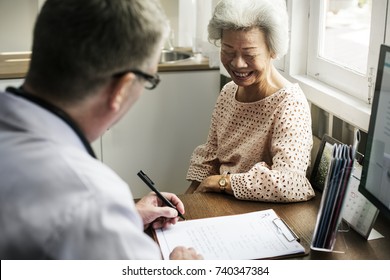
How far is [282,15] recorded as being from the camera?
5.86 ft

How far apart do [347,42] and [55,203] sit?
5.18 ft

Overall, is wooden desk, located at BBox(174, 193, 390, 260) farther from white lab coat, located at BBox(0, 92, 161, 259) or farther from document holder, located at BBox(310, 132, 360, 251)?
white lab coat, located at BBox(0, 92, 161, 259)

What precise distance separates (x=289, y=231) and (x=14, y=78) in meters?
1.74

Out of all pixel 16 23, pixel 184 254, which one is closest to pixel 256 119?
pixel 184 254

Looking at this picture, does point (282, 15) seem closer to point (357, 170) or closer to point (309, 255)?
point (357, 170)

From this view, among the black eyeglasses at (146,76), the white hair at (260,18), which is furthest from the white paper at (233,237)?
the white hair at (260,18)

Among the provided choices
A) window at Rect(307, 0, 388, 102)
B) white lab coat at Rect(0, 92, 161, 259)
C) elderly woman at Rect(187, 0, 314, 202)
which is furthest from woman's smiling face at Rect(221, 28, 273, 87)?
white lab coat at Rect(0, 92, 161, 259)

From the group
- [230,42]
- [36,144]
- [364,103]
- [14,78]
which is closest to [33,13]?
[14,78]

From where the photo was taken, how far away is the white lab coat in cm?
75

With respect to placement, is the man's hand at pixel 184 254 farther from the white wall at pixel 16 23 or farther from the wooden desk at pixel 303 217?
the white wall at pixel 16 23

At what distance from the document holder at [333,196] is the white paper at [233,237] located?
5cm

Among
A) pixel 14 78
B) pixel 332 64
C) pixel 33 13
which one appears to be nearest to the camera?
pixel 332 64

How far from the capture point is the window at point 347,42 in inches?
69.4
